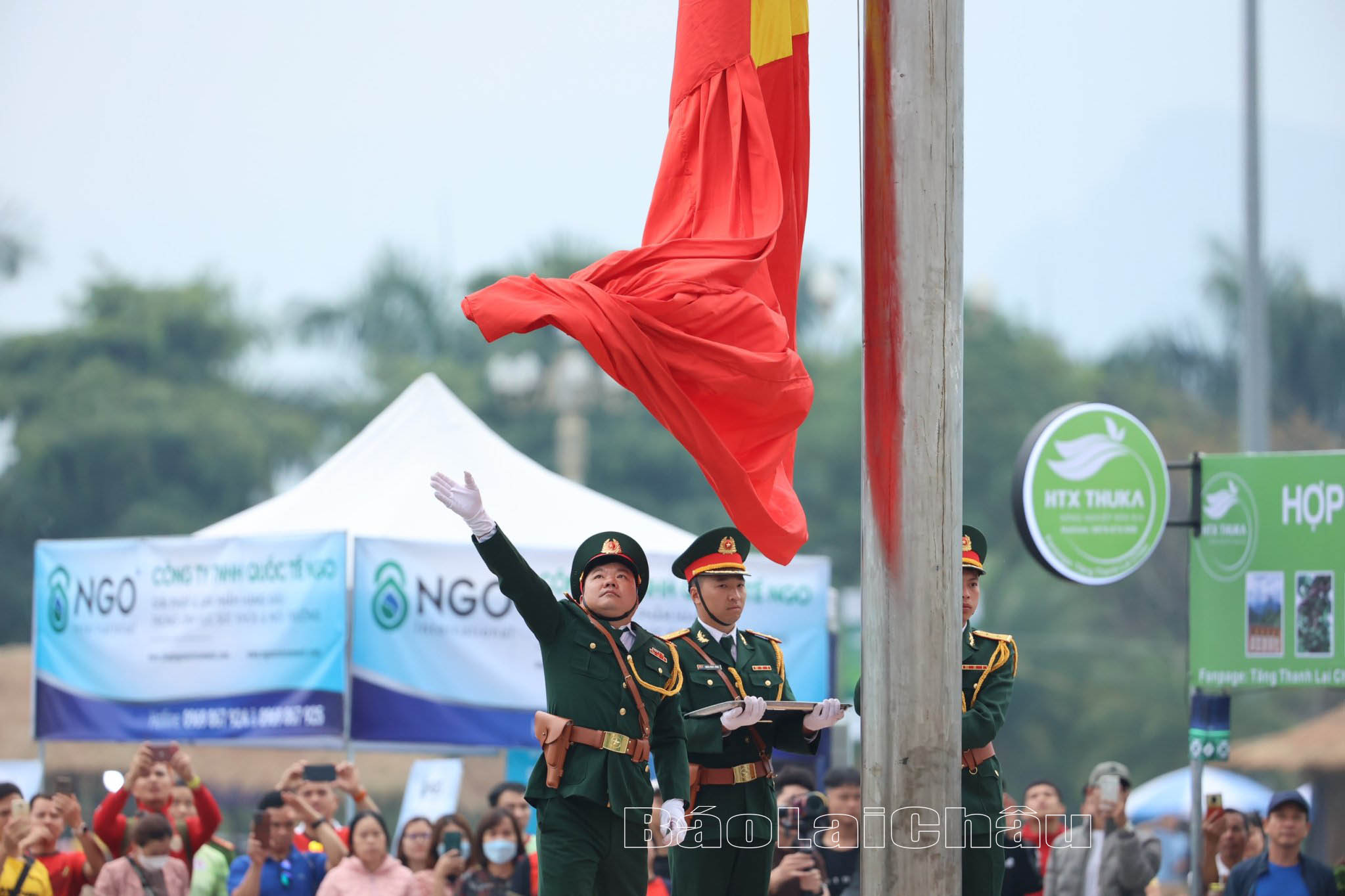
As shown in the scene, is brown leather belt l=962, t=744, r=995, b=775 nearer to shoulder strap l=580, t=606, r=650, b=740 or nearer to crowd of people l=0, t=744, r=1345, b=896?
shoulder strap l=580, t=606, r=650, b=740

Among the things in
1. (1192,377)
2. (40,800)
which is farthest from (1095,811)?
(1192,377)

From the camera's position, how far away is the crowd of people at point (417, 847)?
8.73 metres

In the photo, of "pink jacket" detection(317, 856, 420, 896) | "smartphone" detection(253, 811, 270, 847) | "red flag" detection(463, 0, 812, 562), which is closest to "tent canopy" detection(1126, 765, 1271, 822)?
"pink jacket" detection(317, 856, 420, 896)

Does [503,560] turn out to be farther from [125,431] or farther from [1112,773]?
[125,431]

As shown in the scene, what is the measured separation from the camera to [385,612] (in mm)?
10383

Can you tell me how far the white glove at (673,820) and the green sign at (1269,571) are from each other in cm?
464

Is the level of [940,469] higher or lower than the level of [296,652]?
higher

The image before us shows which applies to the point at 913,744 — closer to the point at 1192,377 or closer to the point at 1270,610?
the point at 1270,610

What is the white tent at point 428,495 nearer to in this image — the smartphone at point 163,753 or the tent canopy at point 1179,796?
the smartphone at point 163,753

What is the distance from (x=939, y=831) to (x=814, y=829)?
374 cm

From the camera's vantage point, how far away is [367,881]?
8.69 metres

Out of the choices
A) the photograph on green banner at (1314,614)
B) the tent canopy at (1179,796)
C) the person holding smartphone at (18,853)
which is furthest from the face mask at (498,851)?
the tent canopy at (1179,796)

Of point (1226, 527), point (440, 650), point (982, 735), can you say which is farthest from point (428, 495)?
point (982, 735)

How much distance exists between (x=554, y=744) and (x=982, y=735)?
172 centimetres
